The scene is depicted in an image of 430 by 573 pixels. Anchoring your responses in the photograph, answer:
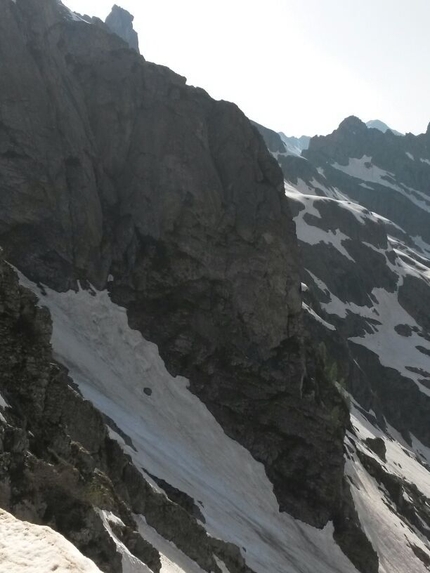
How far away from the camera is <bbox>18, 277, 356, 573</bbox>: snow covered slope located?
1753 inches

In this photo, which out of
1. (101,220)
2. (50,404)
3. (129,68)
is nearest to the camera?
(50,404)

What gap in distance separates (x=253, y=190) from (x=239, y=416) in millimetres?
29680

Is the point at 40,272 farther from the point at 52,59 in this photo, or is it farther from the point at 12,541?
the point at 12,541

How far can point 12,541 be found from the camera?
1162 centimetres

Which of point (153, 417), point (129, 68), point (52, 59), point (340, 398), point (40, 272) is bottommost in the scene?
point (153, 417)

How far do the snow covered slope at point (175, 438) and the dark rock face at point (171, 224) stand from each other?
6.99 feet

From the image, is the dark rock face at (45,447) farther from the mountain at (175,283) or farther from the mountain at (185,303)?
the mountain at (175,283)

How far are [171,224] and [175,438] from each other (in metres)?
26.5

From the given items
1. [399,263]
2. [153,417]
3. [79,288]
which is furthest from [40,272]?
[399,263]

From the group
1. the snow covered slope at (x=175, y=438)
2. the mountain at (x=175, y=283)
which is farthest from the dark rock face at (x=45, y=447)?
the snow covered slope at (x=175, y=438)

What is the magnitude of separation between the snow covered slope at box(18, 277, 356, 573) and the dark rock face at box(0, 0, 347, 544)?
2130mm

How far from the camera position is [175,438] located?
53.4 metres

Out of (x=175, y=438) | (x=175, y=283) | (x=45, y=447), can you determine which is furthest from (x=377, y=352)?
(x=45, y=447)

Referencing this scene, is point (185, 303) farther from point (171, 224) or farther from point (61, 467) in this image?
point (61, 467)
